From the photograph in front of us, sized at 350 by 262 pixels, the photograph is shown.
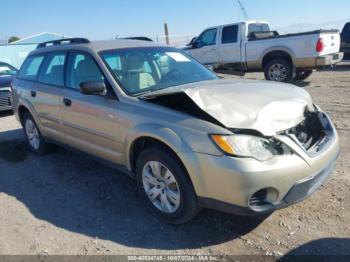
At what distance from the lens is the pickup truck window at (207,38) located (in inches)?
508

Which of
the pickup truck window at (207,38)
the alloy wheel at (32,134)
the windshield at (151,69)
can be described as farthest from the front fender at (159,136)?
the pickup truck window at (207,38)

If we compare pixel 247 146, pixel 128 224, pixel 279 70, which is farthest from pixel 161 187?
pixel 279 70

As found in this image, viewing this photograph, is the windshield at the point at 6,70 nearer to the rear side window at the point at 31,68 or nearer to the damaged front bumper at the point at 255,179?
the rear side window at the point at 31,68

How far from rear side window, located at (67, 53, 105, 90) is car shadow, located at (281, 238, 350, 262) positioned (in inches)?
101

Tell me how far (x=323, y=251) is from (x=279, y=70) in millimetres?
8614

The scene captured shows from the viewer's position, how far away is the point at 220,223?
11.5 feet

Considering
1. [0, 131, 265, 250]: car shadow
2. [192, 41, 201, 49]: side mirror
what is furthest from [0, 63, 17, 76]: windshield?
[192, 41, 201, 49]: side mirror

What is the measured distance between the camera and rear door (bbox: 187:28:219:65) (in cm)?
1281

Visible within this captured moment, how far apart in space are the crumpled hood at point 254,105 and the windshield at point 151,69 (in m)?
0.44

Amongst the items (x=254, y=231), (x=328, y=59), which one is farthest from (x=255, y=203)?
(x=328, y=59)

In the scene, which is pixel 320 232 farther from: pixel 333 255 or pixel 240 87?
pixel 240 87

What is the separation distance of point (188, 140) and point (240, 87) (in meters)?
1.06

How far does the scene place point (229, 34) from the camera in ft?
40.8

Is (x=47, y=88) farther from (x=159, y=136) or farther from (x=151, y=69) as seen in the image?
(x=159, y=136)
